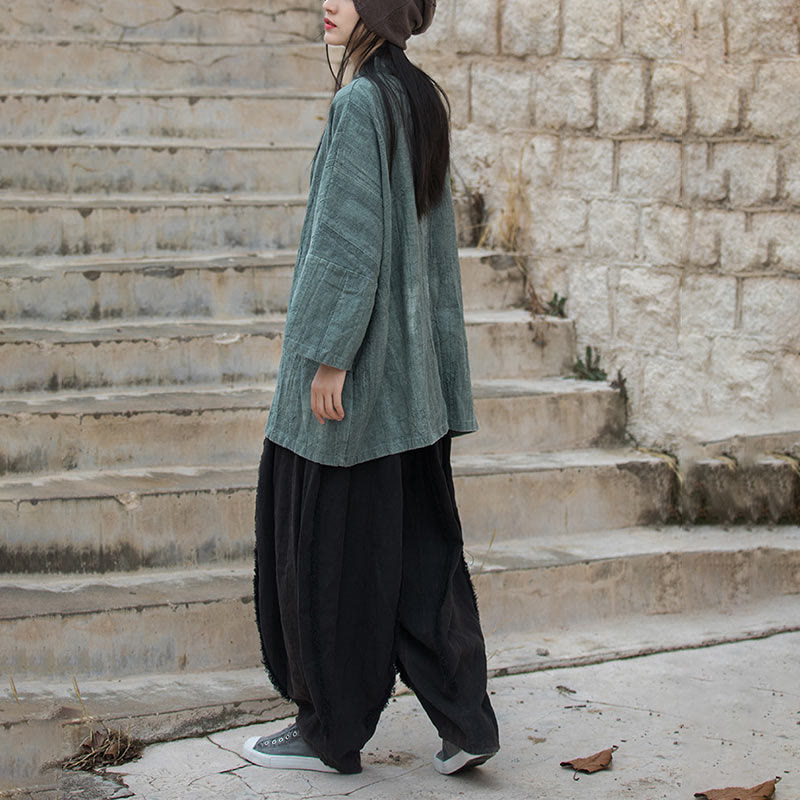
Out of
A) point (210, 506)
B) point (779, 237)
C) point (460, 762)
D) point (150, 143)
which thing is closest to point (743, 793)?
point (460, 762)

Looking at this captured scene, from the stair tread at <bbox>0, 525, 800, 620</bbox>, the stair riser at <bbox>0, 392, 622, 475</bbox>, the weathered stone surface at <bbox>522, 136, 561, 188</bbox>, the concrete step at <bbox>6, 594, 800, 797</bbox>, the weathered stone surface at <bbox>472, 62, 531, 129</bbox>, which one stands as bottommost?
the concrete step at <bbox>6, 594, 800, 797</bbox>

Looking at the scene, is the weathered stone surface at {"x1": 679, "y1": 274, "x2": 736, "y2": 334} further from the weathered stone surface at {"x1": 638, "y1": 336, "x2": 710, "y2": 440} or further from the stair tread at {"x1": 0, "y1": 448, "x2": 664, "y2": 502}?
the stair tread at {"x1": 0, "y1": 448, "x2": 664, "y2": 502}

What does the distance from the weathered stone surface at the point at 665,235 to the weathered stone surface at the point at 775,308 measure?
266 mm

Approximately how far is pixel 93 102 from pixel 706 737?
397 cm

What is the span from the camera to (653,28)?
439 centimetres

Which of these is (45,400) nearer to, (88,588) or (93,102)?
(88,588)

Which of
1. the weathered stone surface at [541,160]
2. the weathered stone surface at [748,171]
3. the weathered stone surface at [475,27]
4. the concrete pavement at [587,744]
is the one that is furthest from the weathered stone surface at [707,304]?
the weathered stone surface at [475,27]

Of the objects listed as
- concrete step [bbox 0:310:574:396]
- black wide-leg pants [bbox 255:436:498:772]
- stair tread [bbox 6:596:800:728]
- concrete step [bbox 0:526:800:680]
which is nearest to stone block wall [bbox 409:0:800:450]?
concrete step [bbox 0:310:574:396]

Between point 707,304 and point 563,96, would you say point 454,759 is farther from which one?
point 563,96

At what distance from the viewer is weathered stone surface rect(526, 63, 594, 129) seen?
4695 millimetres

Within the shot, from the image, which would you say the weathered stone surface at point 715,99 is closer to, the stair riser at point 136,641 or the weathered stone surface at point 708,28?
the weathered stone surface at point 708,28

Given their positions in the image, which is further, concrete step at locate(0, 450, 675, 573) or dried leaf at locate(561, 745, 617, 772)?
concrete step at locate(0, 450, 675, 573)

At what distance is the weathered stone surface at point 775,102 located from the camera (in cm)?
415

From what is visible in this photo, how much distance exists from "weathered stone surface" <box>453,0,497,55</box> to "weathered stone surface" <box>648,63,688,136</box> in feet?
3.10
